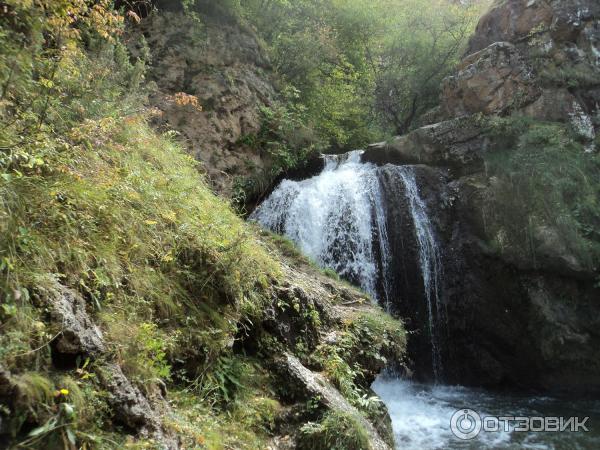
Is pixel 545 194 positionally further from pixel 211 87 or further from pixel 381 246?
pixel 211 87

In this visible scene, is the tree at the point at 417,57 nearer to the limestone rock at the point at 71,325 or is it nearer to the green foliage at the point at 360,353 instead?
the green foliage at the point at 360,353

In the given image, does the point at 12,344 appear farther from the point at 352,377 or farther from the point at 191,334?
the point at 352,377

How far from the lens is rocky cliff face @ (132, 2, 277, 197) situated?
10.4m

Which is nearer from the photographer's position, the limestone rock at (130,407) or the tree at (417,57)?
the limestone rock at (130,407)

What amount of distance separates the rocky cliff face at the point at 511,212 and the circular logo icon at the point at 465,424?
93.1 inches

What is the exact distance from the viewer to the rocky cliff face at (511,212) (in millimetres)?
9922

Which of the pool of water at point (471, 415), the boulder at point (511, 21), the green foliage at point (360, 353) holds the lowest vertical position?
the pool of water at point (471, 415)

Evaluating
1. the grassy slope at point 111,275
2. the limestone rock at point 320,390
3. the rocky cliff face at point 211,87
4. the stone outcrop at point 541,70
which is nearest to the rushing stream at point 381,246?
the rocky cliff face at point 211,87

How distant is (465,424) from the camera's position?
764 centimetres

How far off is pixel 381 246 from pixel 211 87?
5.70m

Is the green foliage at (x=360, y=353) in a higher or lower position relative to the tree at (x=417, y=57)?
lower

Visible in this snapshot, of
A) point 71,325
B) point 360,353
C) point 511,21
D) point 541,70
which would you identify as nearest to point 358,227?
point 360,353

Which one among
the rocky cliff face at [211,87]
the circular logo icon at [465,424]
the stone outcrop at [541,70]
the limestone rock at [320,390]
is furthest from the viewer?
the stone outcrop at [541,70]

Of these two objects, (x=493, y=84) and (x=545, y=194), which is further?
(x=493, y=84)
